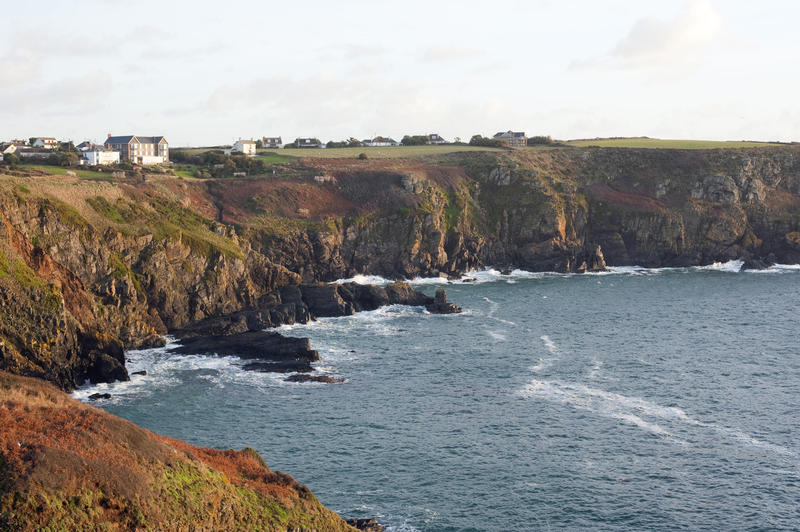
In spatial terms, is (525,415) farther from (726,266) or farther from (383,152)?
(383,152)

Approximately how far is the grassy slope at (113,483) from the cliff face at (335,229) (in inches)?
1507

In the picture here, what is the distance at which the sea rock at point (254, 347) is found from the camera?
82.5 meters

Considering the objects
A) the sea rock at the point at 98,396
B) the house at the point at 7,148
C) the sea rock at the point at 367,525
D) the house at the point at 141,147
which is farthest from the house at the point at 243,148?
the sea rock at the point at 367,525

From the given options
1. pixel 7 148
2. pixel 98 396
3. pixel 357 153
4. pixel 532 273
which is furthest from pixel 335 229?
pixel 7 148

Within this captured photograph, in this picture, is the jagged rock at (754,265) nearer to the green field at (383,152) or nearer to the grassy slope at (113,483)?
the green field at (383,152)

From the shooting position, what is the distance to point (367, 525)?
44719mm

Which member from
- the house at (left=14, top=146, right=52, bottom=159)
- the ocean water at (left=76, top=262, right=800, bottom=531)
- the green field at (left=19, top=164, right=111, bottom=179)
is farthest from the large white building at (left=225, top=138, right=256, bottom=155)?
the ocean water at (left=76, top=262, right=800, bottom=531)

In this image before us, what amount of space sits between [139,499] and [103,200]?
257ft

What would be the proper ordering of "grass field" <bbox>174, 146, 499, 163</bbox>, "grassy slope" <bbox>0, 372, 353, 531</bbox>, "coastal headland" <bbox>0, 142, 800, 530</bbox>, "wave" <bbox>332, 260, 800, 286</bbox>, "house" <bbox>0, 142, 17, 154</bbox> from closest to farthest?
"grassy slope" <bbox>0, 372, 353, 531</bbox>, "coastal headland" <bbox>0, 142, 800, 530</bbox>, "wave" <bbox>332, 260, 800, 286</bbox>, "house" <bbox>0, 142, 17, 154</bbox>, "grass field" <bbox>174, 146, 499, 163</bbox>

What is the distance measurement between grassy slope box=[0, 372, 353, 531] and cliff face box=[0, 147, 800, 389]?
38.3 m

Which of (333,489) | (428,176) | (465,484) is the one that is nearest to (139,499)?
(333,489)

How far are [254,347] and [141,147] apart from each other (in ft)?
321

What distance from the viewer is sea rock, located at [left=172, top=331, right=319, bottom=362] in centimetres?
8250

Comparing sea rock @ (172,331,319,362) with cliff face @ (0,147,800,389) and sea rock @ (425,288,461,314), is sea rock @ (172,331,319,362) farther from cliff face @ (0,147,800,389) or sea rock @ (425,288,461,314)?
sea rock @ (425,288,461,314)
